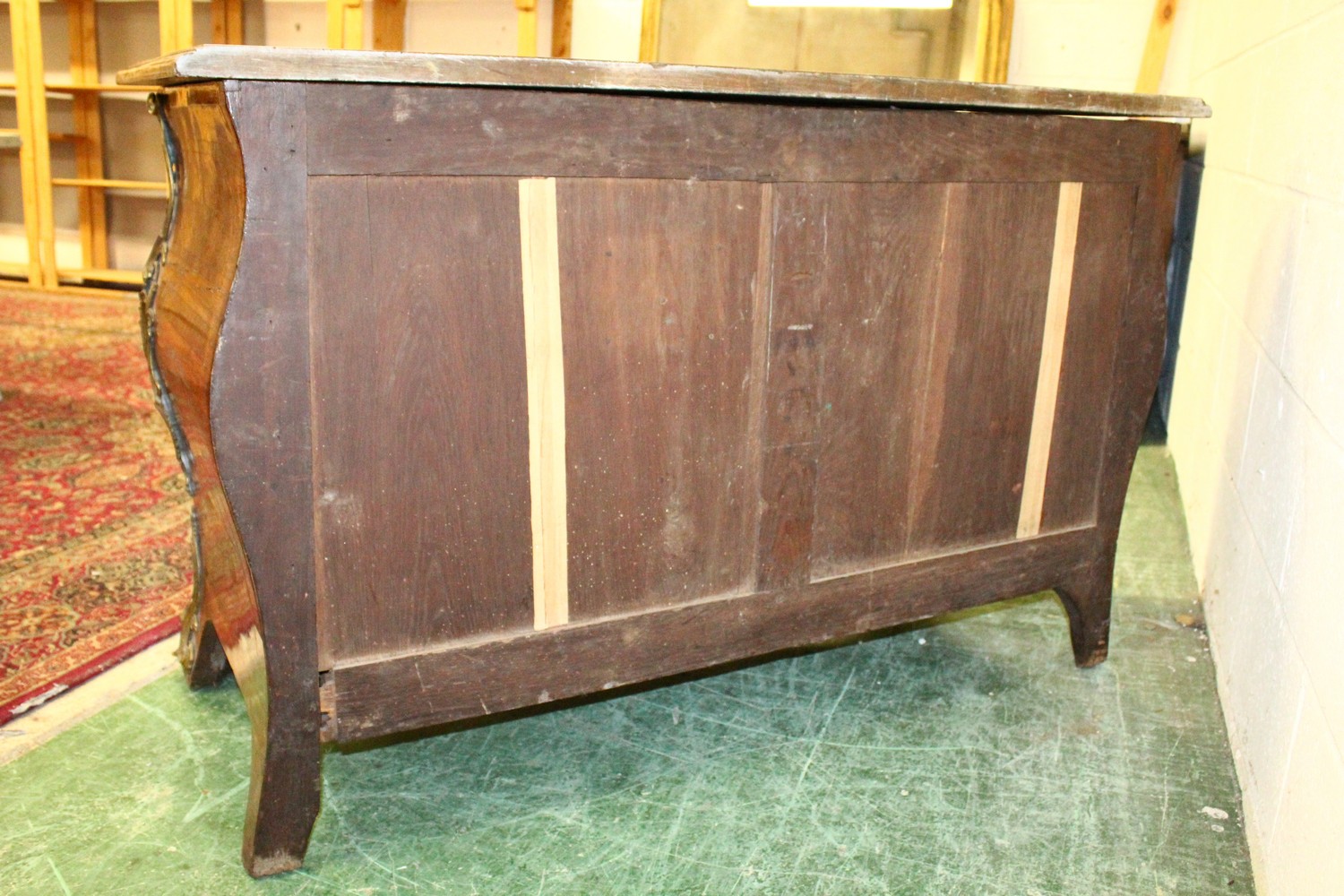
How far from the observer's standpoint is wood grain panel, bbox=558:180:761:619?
113cm

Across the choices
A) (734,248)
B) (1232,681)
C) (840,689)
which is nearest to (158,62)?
(734,248)

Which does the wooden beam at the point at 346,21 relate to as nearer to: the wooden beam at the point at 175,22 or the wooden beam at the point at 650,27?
the wooden beam at the point at 175,22

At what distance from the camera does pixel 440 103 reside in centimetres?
101

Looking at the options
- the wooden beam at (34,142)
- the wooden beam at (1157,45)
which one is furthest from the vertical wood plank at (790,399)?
the wooden beam at (34,142)

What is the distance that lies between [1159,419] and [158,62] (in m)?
2.64

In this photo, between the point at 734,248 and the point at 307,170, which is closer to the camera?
the point at 307,170

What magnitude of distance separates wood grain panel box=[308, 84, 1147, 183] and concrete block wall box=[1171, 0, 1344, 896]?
279mm

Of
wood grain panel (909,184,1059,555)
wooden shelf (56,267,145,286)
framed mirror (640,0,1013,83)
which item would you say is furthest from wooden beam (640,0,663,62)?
wood grain panel (909,184,1059,555)

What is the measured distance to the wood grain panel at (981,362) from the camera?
4.41ft

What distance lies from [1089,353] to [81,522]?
1.72m

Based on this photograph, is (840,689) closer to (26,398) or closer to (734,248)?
(734,248)

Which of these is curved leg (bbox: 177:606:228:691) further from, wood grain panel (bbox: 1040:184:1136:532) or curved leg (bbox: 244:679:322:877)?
wood grain panel (bbox: 1040:184:1136:532)

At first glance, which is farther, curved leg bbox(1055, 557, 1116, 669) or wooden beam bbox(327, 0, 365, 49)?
wooden beam bbox(327, 0, 365, 49)

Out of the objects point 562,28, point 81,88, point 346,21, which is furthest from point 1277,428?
point 81,88
